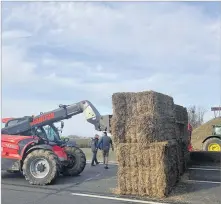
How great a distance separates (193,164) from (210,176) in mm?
3185

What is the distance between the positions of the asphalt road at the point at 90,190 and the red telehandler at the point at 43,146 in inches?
15.9

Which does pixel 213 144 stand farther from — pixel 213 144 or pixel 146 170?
pixel 146 170

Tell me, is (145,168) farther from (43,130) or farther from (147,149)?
(43,130)

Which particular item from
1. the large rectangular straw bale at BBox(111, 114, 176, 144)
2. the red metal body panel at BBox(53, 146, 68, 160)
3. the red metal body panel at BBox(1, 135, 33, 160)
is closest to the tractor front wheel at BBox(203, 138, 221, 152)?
the red metal body panel at BBox(53, 146, 68, 160)

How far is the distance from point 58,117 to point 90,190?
11.5 feet

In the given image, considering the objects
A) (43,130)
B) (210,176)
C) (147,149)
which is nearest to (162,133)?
(147,149)

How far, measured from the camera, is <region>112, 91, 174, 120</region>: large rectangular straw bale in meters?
8.78

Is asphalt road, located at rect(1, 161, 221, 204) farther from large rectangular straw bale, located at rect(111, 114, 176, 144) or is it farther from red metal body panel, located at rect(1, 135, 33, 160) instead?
large rectangular straw bale, located at rect(111, 114, 176, 144)

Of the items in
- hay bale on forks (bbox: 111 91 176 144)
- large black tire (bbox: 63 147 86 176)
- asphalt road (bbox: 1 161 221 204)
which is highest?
hay bale on forks (bbox: 111 91 176 144)

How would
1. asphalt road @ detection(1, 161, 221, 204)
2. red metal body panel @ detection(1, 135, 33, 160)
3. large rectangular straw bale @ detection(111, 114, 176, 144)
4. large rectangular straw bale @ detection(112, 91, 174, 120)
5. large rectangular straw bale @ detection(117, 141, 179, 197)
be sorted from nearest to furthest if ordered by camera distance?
asphalt road @ detection(1, 161, 221, 204)
large rectangular straw bale @ detection(117, 141, 179, 197)
large rectangular straw bale @ detection(111, 114, 176, 144)
large rectangular straw bale @ detection(112, 91, 174, 120)
red metal body panel @ detection(1, 135, 33, 160)

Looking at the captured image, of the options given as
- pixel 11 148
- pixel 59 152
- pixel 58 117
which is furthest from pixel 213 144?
pixel 11 148

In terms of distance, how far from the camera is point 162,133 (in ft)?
29.5

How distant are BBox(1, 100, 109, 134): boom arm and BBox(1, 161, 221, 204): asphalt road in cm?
158

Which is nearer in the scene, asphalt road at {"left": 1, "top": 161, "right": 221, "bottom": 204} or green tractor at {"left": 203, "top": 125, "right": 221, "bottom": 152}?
asphalt road at {"left": 1, "top": 161, "right": 221, "bottom": 204}
